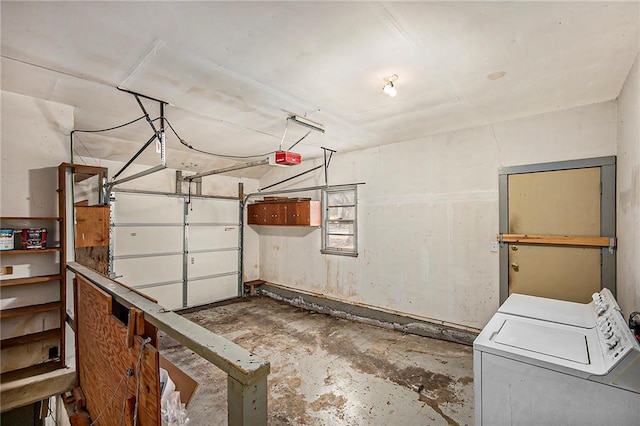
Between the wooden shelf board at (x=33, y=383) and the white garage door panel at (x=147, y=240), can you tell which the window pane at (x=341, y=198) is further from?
the wooden shelf board at (x=33, y=383)

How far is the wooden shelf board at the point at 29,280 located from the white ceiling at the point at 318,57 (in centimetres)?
173

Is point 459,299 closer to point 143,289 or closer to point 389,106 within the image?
point 389,106

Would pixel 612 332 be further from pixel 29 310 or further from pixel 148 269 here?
pixel 148 269

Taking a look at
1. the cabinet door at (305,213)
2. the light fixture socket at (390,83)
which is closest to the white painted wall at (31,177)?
the light fixture socket at (390,83)

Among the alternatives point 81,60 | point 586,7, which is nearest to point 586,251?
point 586,7

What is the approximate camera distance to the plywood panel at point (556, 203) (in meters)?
2.98

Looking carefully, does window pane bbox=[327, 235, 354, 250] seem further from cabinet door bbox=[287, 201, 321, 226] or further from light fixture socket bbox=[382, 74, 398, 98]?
light fixture socket bbox=[382, 74, 398, 98]

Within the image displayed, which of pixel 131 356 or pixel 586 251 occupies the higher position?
pixel 586 251

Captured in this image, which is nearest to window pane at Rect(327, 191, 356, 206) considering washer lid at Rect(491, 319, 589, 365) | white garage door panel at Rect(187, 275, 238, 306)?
white garage door panel at Rect(187, 275, 238, 306)

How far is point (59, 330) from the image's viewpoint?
2.84 m

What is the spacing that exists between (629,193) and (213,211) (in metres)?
6.16

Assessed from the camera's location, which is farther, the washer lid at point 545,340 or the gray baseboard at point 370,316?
the gray baseboard at point 370,316

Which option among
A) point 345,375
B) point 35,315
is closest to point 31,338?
point 35,315

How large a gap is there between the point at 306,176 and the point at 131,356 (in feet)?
15.6
